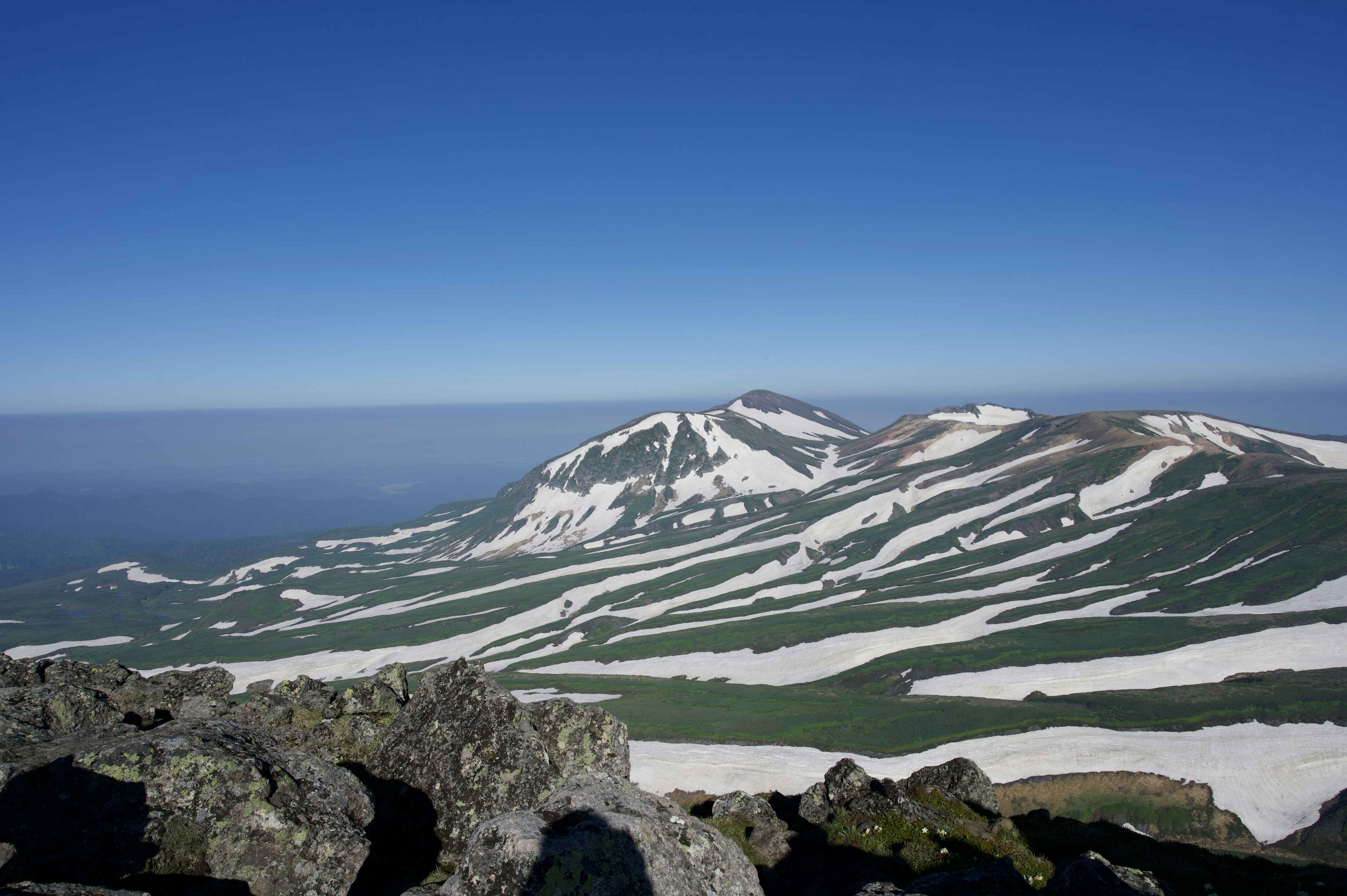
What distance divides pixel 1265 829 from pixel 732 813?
59458mm

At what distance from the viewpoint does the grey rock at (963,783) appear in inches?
986

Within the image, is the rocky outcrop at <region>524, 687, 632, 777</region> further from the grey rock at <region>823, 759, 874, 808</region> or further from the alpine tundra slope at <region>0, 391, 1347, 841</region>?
the alpine tundra slope at <region>0, 391, 1347, 841</region>

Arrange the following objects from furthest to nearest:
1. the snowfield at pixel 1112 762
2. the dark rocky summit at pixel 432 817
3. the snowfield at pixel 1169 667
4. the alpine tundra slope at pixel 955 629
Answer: the snowfield at pixel 1169 667
the alpine tundra slope at pixel 955 629
the snowfield at pixel 1112 762
the dark rocky summit at pixel 432 817

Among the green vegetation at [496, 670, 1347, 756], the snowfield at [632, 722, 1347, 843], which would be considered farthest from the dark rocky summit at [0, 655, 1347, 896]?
the green vegetation at [496, 670, 1347, 756]

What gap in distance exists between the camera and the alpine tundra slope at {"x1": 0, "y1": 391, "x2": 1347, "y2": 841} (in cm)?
7012

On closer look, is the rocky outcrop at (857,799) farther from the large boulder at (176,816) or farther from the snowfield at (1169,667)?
the snowfield at (1169,667)

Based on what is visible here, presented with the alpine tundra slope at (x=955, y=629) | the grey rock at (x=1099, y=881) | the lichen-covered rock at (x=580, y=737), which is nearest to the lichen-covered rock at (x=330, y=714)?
the lichen-covered rock at (x=580, y=737)

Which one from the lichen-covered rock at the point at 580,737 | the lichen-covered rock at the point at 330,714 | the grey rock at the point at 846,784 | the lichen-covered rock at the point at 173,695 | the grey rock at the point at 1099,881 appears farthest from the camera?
the grey rock at the point at 846,784

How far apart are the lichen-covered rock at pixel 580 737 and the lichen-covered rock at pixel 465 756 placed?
26.0 inches

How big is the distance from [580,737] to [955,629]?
109689 millimetres

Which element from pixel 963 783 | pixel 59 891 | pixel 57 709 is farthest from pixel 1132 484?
→ pixel 59 891

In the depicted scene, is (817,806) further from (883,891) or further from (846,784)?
(883,891)

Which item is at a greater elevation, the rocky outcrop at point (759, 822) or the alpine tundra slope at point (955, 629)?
the rocky outcrop at point (759, 822)

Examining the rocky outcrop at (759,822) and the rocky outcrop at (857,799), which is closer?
the rocky outcrop at (759,822)
